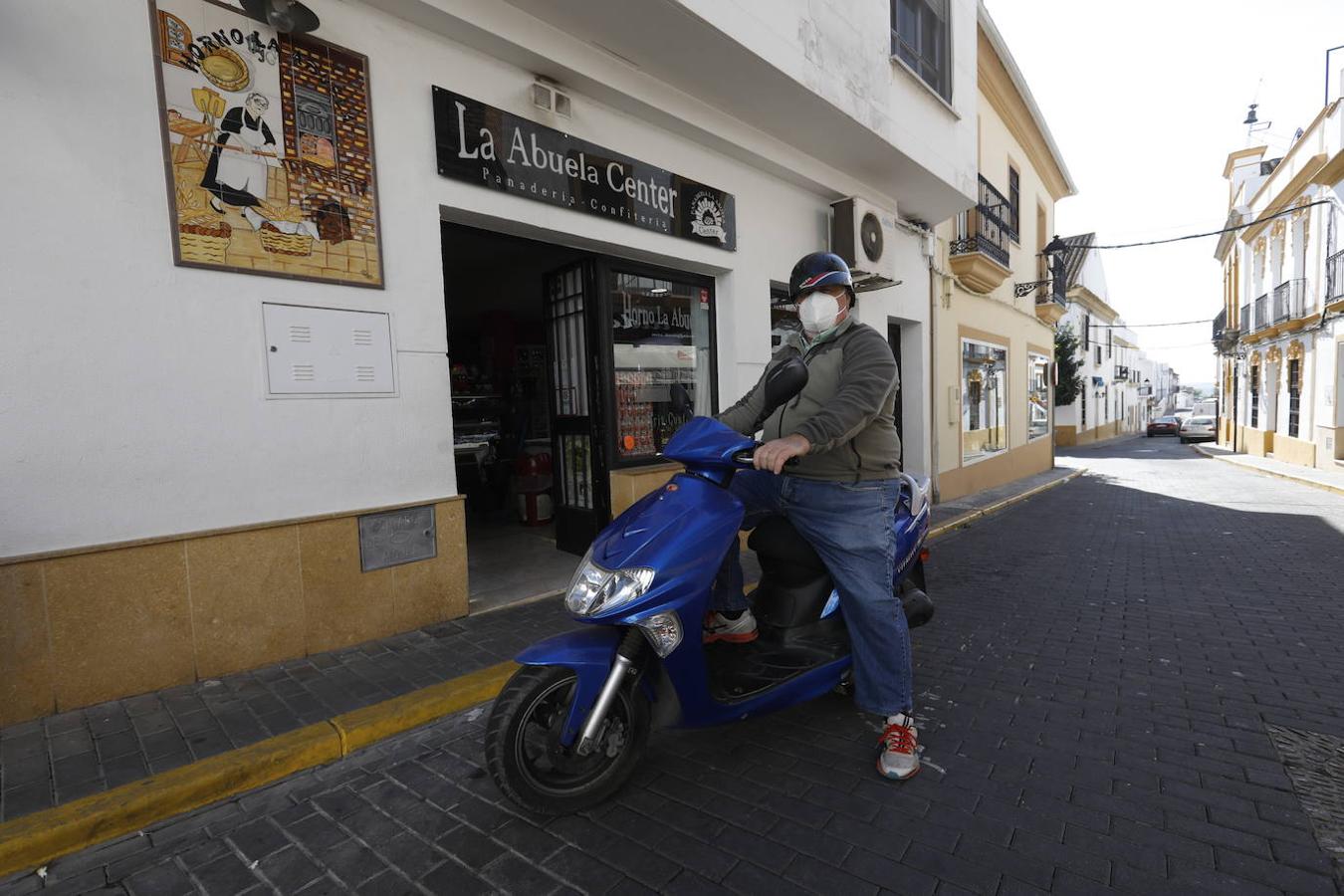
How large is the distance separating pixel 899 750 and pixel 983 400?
10865 millimetres

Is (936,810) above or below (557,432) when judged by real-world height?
below

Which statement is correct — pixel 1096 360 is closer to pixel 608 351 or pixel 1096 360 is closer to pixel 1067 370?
pixel 1067 370

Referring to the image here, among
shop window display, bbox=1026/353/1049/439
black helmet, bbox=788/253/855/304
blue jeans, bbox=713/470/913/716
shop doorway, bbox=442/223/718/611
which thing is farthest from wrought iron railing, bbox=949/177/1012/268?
blue jeans, bbox=713/470/913/716

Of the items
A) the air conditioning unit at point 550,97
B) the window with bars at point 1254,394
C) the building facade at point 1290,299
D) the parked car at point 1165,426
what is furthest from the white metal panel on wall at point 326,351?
the parked car at point 1165,426

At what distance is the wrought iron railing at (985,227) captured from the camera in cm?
1052

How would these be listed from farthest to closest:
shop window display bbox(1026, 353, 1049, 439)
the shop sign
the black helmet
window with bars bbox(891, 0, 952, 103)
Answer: shop window display bbox(1026, 353, 1049, 439), window with bars bbox(891, 0, 952, 103), the shop sign, the black helmet

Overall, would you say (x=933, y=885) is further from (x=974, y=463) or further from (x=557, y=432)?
(x=974, y=463)

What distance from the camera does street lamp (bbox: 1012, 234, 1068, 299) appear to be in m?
13.9

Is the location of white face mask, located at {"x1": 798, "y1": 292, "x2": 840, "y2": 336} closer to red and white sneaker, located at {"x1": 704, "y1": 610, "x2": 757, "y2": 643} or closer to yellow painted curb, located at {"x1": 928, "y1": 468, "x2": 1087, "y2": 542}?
red and white sneaker, located at {"x1": 704, "y1": 610, "x2": 757, "y2": 643}

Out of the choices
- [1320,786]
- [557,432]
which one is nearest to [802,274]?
[1320,786]

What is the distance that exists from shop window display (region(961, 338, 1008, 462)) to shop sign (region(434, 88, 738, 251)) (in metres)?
6.63

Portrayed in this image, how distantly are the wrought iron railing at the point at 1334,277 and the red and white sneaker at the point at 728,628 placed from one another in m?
19.2

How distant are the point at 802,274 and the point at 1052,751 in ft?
7.39

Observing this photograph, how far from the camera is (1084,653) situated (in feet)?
12.3
